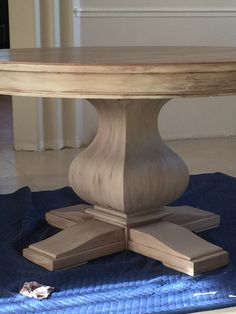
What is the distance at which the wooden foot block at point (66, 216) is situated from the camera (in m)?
2.34

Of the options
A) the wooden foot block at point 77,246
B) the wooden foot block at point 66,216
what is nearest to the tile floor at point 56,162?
the wooden foot block at point 66,216

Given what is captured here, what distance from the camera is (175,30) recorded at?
13.3 ft

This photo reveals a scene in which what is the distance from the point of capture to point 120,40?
3.96m

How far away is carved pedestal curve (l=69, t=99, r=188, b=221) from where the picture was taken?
2.09 meters

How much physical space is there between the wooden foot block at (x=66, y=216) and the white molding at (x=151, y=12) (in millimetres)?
1644

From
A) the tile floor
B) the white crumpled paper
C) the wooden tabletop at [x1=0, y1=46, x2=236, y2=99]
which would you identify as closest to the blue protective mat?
the white crumpled paper

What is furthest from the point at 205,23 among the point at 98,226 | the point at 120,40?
the point at 98,226

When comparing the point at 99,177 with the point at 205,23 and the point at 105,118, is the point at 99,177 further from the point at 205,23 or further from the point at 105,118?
the point at 205,23

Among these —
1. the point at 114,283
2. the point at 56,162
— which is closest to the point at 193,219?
the point at 114,283

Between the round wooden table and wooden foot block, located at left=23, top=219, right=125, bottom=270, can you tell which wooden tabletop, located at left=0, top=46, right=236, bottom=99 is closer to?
the round wooden table

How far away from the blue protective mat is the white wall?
69.8 inches

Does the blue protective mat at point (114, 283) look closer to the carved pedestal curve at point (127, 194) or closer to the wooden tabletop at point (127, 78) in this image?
the carved pedestal curve at point (127, 194)

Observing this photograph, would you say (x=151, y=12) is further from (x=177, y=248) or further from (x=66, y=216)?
(x=177, y=248)

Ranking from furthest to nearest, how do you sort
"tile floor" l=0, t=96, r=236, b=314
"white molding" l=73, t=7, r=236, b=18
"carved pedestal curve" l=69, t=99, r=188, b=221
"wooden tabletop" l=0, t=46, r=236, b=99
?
1. "white molding" l=73, t=7, r=236, b=18
2. "tile floor" l=0, t=96, r=236, b=314
3. "carved pedestal curve" l=69, t=99, r=188, b=221
4. "wooden tabletop" l=0, t=46, r=236, b=99
